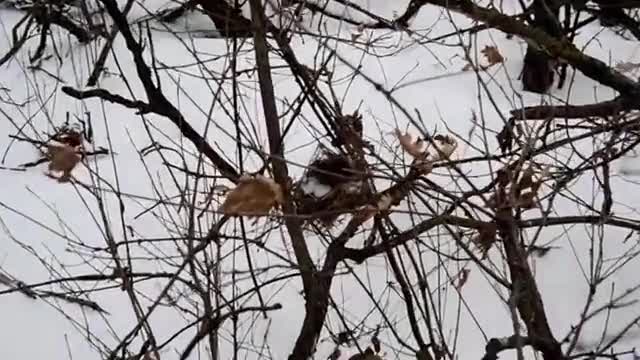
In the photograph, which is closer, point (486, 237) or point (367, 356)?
point (486, 237)

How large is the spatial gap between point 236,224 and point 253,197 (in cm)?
84

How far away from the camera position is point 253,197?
190 cm

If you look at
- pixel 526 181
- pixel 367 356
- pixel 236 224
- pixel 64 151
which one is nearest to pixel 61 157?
pixel 64 151

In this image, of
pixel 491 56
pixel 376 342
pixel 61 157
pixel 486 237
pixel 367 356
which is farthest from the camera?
pixel 491 56

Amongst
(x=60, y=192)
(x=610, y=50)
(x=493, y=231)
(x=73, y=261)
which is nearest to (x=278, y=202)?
(x=493, y=231)

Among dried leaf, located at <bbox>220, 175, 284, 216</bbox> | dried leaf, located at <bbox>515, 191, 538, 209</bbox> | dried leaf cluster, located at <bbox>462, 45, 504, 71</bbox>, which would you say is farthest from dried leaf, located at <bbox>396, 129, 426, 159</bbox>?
dried leaf cluster, located at <bbox>462, 45, 504, 71</bbox>

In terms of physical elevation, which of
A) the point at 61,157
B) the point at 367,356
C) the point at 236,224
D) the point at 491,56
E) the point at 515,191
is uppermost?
the point at 491,56

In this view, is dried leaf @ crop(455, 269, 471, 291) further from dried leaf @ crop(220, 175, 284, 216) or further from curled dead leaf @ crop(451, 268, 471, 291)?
dried leaf @ crop(220, 175, 284, 216)

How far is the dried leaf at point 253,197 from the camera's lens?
1845 millimetres

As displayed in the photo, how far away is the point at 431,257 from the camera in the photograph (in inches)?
117

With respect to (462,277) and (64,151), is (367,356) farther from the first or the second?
(64,151)

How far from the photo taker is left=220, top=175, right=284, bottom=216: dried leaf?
184 cm

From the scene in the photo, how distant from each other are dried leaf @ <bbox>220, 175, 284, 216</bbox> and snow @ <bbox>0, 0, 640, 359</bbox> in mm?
279

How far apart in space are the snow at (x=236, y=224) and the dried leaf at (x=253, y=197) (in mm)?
279
